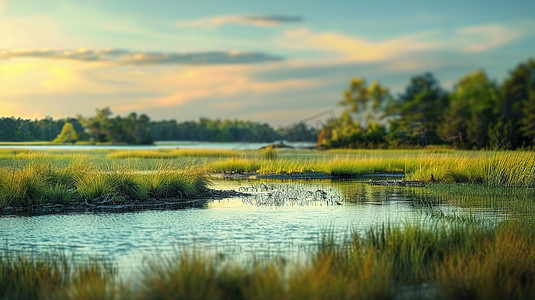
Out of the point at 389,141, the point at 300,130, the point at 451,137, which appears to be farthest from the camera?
the point at 300,130

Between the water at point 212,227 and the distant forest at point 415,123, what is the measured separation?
14404 mm

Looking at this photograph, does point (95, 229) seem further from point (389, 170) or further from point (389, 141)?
point (389, 141)

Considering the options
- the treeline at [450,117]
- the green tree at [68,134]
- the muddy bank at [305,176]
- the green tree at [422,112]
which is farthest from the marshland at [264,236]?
the green tree at [68,134]

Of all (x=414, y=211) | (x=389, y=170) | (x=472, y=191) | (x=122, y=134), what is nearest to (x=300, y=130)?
(x=122, y=134)

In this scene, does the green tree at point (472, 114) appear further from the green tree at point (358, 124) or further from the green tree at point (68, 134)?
the green tree at point (68, 134)

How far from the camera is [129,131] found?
10212 centimetres

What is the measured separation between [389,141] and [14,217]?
5641 cm

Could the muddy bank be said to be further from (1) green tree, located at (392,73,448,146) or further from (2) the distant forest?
(1) green tree, located at (392,73,448,146)

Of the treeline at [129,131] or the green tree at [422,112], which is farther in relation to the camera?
the green tree at [422,112]

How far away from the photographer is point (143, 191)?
20.9 metres

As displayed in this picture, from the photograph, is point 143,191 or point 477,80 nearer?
point 143,191

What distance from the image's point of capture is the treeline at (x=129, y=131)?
3067 cm

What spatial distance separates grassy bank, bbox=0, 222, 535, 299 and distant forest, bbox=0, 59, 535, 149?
21.5 metres

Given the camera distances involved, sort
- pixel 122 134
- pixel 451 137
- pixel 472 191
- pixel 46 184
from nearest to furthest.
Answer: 1. pixel 46 184
2. pixel 472 191
3. pixel 451 137
4. pixel 122 134
